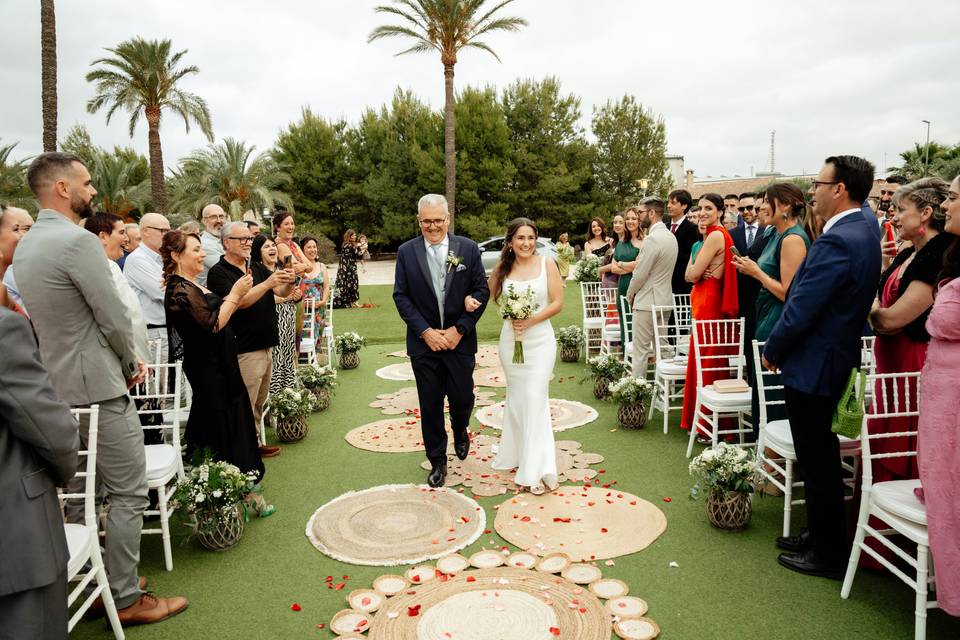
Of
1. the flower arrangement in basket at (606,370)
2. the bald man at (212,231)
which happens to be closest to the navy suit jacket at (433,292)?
the flower arrangement in basket at (606,370)

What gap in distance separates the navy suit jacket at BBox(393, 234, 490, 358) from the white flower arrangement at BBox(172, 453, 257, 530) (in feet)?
4.92

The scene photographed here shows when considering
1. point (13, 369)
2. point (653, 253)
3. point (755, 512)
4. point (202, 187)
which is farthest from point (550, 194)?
point (13, 369)

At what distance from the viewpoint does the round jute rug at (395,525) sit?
3834 millimetres

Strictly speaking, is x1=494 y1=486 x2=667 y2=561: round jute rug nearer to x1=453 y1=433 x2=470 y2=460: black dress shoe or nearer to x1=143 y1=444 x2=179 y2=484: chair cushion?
x1=453 y1=433 x2=470 y2=460: black dress shoe

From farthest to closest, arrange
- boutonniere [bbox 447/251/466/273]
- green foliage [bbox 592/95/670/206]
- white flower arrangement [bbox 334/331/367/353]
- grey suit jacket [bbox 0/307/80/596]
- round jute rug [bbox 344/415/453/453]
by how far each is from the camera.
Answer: green foliage [bbox 592/95/670/206]
white flower arrangement [bbox 334/331/367/353]
round jute rug [bbox 344/415/453/453]
boutonniere [bbox 447/251/466/273]
grey suit jacket [bbox 0/307/80/596]

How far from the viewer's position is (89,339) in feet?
10.1

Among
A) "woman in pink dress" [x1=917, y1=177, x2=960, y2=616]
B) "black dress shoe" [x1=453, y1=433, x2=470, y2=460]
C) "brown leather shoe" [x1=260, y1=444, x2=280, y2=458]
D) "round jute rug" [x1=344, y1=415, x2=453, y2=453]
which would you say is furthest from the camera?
"round jute rug" [x1=344, y1=415, x2=453, y2=453]

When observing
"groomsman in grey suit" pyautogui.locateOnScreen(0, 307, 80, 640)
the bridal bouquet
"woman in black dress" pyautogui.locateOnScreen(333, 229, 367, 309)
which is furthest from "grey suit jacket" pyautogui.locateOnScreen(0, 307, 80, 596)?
"woman in black dress" pyautogui.locateOnScreen(333, 229, 367, 309)

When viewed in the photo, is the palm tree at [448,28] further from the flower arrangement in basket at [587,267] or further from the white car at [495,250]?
the flower arrangement in basket at [587,267]

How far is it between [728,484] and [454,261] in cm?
236

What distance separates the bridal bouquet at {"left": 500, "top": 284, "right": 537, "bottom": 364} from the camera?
458cm

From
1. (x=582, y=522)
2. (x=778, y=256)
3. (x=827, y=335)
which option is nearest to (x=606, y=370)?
(x=778, y=256)

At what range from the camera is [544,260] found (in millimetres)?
4797

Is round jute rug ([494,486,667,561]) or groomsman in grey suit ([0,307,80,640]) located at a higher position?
groomsman in grey suit ([0,307,80,640])
